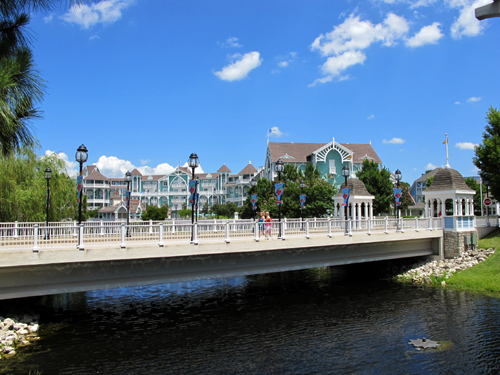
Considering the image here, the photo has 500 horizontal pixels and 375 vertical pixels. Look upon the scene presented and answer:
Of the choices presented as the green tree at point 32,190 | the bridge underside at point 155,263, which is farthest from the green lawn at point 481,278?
the green tree at point 32,190

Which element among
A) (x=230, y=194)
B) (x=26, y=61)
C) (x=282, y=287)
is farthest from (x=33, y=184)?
(x=230, y=194)

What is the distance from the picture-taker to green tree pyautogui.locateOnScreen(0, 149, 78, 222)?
29.2 metres

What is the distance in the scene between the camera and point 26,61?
9.86 meters

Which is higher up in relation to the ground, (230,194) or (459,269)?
(230,194)

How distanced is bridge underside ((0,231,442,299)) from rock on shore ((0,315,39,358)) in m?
1.35

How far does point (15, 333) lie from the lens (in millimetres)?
14477

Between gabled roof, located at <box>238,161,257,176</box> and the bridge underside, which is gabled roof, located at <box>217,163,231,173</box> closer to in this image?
gabled roof, located at <box>238,161,257,176</box>

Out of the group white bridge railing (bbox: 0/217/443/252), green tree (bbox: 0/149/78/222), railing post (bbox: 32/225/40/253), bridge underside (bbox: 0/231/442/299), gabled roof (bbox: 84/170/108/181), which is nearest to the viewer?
railing post (bbox: 32/225/40/253)

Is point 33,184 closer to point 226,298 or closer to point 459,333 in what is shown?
point 226,298

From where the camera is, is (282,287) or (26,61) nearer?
(26,61)

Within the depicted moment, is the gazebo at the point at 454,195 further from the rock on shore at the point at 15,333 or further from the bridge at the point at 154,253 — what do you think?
the rock on shore at the point at 15,333

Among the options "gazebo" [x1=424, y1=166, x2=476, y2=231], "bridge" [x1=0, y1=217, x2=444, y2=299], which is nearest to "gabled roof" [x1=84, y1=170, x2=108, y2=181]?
"bridge" [x1=0, y1=217, x2=444, y2=299]

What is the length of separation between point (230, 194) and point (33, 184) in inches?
2813

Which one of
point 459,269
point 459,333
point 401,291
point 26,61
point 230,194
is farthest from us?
point 230,194
